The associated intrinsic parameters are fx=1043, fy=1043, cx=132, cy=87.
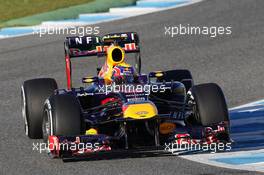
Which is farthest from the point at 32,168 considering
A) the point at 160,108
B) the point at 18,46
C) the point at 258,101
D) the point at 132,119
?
the point at 18,46

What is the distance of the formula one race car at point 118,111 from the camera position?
10.6 metres

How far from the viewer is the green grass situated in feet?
73.9

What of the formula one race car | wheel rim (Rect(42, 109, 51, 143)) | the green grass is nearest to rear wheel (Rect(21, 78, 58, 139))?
the formula one race car

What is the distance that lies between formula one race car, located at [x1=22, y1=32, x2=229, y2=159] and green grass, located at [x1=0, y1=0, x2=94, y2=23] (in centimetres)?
1007

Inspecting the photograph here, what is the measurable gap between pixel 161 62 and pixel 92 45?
5.16 metres

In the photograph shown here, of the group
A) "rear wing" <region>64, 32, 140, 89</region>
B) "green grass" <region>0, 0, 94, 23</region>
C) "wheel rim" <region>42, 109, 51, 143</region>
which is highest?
"green grass" <region>0, 0, 94, 23</region>

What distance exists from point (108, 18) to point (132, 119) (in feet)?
37.2

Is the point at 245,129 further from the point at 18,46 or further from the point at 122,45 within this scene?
the point at 18,46

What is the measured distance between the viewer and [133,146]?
1099 cm

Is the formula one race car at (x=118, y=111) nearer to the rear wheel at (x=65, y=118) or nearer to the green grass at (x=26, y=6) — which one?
the rear wheel at (x=65, y=118)

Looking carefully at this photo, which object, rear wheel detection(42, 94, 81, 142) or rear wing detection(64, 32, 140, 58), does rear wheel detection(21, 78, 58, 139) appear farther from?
rear wheel detection(42, 94, 81, 142)

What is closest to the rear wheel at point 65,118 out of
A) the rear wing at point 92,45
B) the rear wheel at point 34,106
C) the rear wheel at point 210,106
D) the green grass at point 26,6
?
the rear wheel at point 34,106

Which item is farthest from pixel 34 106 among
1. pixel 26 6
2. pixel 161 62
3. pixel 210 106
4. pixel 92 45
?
pixel 26 6

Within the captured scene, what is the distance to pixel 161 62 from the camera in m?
17.7
